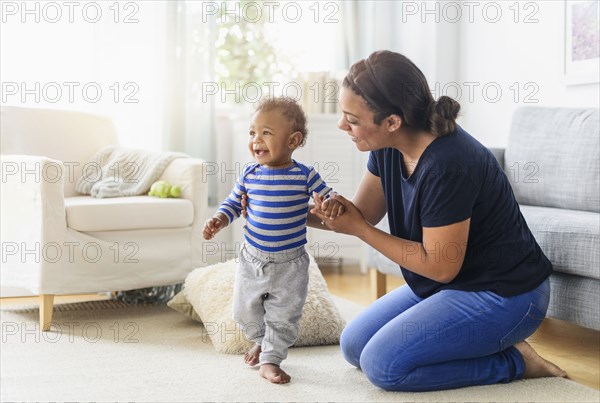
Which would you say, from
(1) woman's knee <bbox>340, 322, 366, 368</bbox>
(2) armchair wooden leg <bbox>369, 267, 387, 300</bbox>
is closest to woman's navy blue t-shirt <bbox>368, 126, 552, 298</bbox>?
(1) woman's knee <bbox>340, 322, 366, 368</bbox>

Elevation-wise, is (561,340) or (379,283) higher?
(379,283)

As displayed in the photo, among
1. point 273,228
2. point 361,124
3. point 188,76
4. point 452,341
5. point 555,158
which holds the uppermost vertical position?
point 188,76

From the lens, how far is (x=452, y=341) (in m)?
1.93

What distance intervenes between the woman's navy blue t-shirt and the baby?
23 centimetres

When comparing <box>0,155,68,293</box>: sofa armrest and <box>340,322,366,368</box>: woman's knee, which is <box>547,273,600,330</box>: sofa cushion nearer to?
<box>340,322,366,368</box>: woman's knee

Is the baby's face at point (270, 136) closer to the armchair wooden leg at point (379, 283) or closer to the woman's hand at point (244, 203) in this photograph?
the woman's hand at point (244, 203)

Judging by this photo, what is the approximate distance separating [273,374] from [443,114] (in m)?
0.80

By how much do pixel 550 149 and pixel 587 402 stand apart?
136 cm

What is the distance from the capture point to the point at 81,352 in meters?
2.45

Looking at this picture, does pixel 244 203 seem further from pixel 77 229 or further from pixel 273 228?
pixel 77 229

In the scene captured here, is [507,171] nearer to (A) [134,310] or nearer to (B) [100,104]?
(A) [134,310]

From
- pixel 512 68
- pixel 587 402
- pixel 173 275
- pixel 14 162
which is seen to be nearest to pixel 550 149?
pixel 512 68

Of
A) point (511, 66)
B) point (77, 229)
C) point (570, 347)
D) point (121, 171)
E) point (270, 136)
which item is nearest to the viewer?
point (270, 136)

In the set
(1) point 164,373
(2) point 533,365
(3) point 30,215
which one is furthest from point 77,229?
(2) point 533,365
